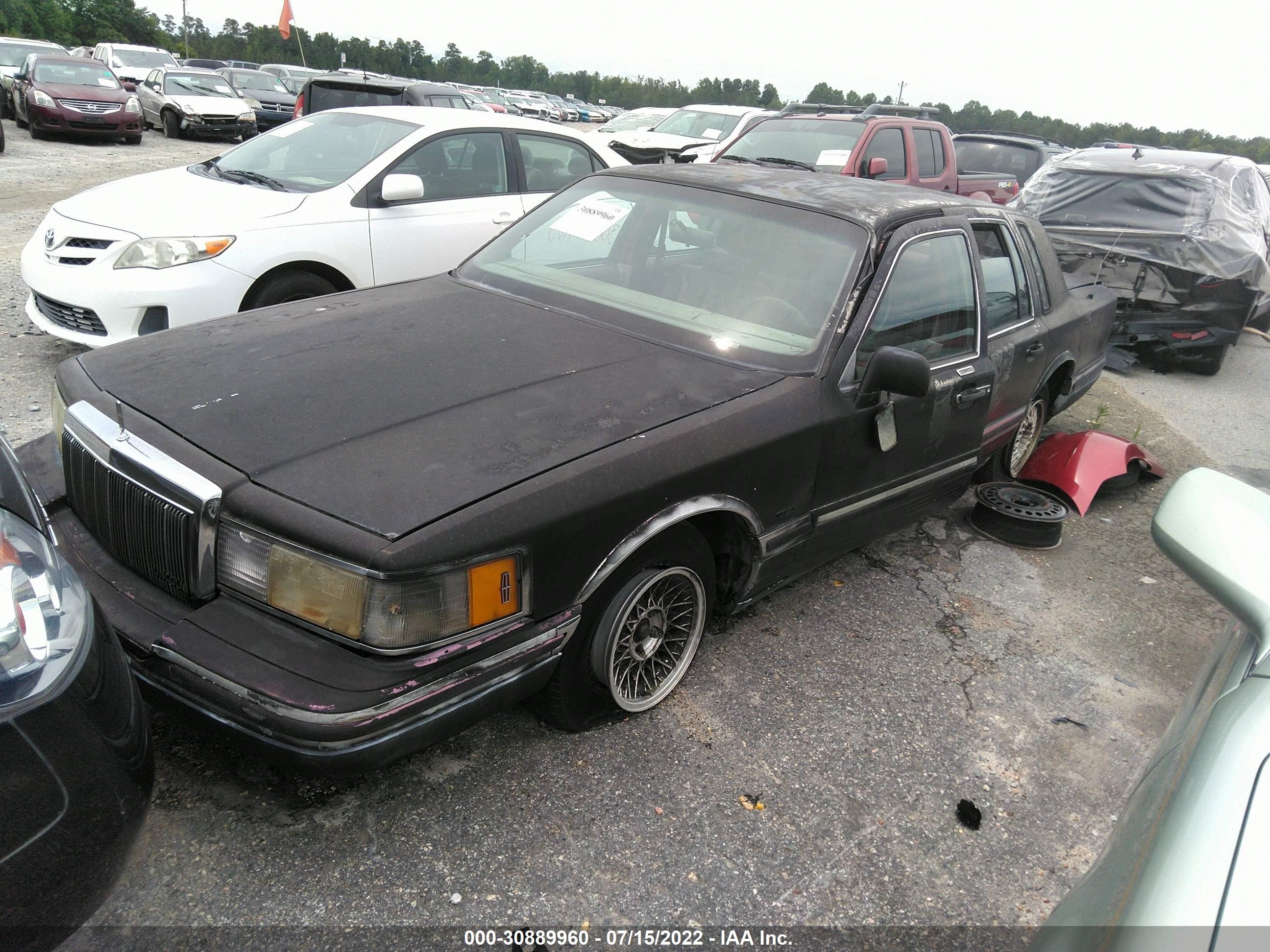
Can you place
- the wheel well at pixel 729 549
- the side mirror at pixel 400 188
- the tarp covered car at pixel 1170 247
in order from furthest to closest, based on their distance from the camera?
the tarp covered car at pixel 1170 247 → the side mirror at pixel 400 188 → the wheel well at pixel 729 549

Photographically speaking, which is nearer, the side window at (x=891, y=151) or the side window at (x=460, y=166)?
the side window at (x=460, y=166)

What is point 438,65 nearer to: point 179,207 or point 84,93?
point 84,93

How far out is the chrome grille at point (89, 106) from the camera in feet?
51.1

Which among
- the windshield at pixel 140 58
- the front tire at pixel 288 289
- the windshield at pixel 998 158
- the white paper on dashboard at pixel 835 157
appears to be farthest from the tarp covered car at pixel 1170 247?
the windshield at pixel 140 58

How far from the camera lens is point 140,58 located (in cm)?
2305

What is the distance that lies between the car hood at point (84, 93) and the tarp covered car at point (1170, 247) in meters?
16.2

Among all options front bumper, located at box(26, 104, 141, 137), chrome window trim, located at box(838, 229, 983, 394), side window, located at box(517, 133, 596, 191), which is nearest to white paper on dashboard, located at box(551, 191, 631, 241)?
chrome window trim, located at box(838, 229, 983, 394)

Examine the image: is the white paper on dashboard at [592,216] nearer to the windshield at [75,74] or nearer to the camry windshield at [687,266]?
the camry windshield at [687,266]

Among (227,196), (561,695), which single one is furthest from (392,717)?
(227,196)

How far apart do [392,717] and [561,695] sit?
622 mm

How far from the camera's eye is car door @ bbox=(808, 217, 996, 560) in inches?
119

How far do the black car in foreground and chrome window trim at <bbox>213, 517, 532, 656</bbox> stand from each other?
1.18ft

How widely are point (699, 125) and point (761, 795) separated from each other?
11.7 meters

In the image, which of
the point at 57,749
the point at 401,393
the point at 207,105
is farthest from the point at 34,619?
the point at 207,105
